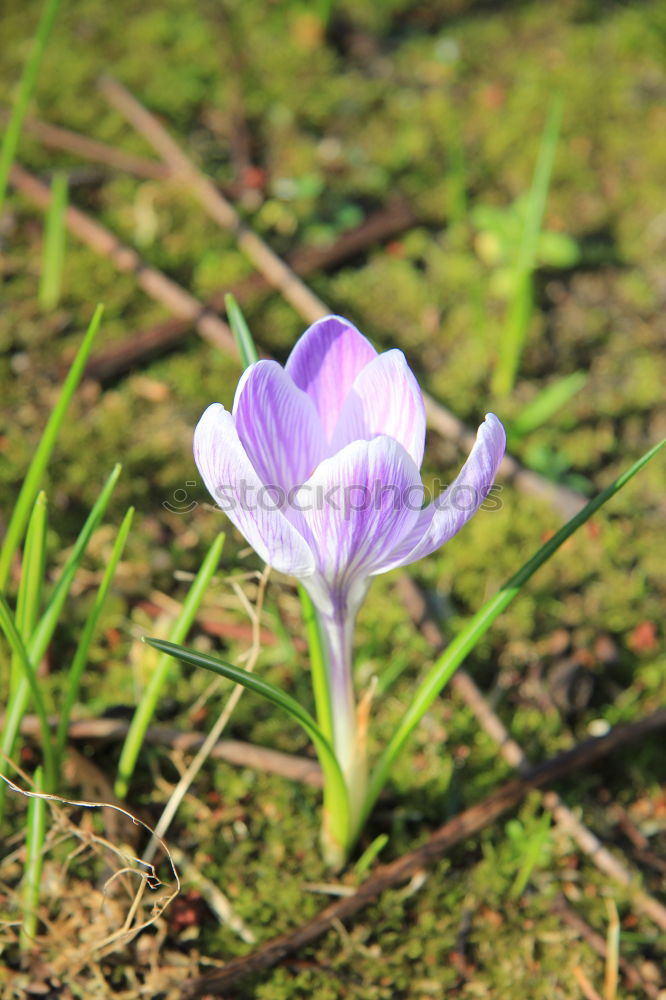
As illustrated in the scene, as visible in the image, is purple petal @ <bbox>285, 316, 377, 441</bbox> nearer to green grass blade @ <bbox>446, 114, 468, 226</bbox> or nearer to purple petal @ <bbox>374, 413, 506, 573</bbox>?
purple petal @ <bbox>374, 413, 506, 573</bbox>

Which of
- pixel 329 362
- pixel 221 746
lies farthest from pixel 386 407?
pixel 221 746

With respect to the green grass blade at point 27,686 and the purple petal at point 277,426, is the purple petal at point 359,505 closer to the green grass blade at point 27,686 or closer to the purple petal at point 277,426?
the purple petal at point 277,426

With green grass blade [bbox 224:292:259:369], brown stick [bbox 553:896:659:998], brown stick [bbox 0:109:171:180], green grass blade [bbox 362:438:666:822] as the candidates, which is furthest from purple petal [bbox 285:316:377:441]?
brown stick [bbox 0:109:171:180]

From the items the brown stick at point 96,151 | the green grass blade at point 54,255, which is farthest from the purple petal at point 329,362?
the brown stick at point 96,151

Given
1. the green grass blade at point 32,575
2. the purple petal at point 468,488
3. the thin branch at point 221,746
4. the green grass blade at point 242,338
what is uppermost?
the green grass blade at point 242,338

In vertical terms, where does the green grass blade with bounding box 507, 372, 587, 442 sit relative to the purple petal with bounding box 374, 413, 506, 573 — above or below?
below
